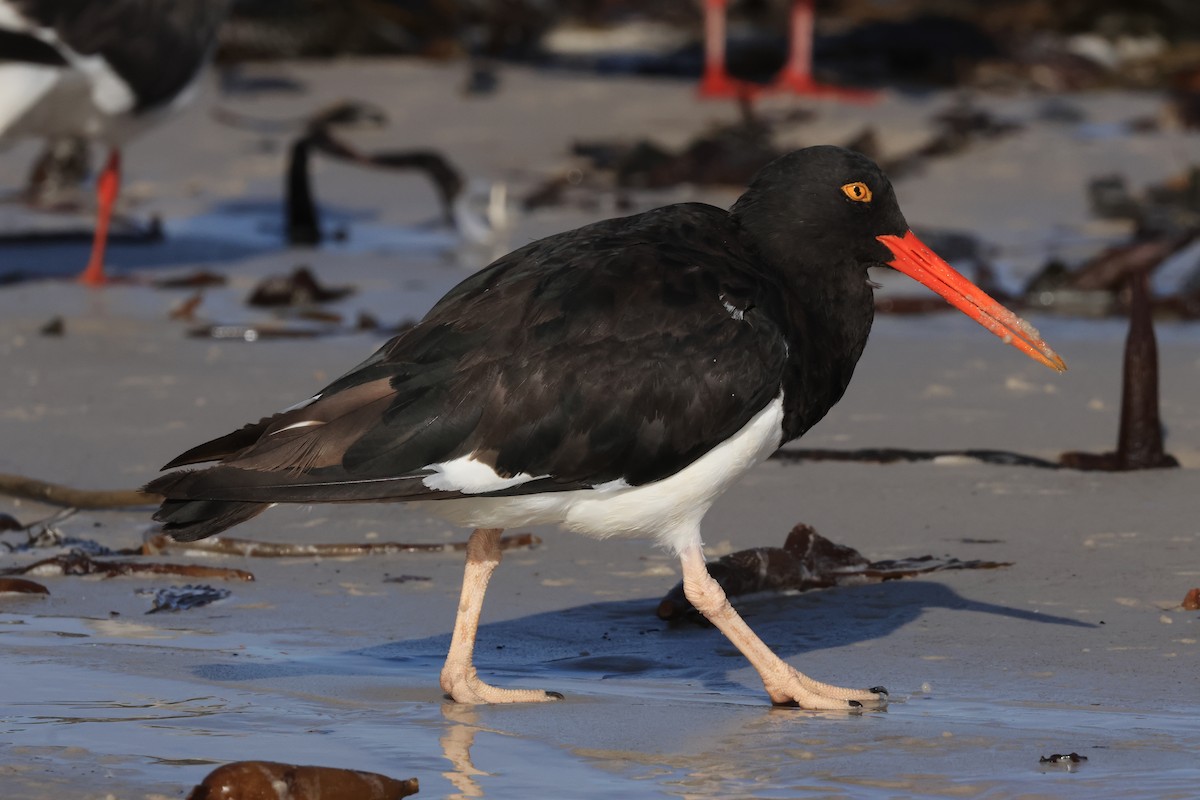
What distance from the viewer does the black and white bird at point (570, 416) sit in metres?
3.96

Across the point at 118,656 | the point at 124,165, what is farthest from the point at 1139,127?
the point at 118,656

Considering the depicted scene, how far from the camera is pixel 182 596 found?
4656 mm

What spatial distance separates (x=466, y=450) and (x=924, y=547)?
1.49m

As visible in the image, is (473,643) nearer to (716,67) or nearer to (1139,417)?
(1139,417)

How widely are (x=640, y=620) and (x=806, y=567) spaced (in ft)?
1.43

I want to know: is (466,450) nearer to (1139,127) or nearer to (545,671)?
(545,671)

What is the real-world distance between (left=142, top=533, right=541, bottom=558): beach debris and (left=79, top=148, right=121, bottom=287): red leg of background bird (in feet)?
12.2

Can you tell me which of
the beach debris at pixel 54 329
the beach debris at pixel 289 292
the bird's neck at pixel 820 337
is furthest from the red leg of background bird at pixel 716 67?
the bird's neck at pixel 820 337

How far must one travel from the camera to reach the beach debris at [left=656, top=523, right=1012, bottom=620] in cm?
470

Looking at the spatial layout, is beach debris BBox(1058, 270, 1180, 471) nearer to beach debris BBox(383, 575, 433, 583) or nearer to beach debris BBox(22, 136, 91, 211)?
beach debris BBox(383, 575, 433, 583)

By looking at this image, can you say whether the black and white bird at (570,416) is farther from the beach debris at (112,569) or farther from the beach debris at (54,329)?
the beach debris at (54,329)

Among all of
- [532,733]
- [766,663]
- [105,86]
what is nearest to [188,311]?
[105,86]

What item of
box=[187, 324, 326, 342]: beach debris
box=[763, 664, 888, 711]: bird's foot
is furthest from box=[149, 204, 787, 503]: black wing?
box=[187, 324, 326, 342]: beach debris

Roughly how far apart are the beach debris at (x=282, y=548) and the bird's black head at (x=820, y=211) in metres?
1.08
